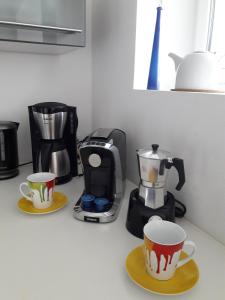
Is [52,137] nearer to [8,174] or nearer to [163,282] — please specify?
[8,174]

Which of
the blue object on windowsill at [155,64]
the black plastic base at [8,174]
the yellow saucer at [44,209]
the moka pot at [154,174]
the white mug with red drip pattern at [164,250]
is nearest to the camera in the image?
the white mug with red drip pattern at [164,250]

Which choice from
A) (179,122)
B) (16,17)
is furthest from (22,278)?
(16,17)

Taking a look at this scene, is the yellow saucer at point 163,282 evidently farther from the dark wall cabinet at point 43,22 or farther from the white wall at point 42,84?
the white wall at point 42,84

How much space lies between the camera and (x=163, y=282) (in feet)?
1.63

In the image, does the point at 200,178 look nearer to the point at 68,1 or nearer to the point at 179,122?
the point at 179,122

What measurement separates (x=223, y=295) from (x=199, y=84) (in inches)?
20.2

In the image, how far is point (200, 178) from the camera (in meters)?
0.68

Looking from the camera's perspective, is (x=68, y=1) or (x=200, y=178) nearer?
(x=200, y=178)

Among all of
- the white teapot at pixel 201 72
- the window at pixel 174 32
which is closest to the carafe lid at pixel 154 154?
the white teapot at pixel 201 72

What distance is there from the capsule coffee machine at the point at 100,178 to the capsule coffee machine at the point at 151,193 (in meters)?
0.09

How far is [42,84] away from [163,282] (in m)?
0.93

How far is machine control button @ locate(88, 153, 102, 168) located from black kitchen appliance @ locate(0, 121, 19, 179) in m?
0.38

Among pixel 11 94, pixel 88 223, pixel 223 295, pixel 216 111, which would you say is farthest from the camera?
pixel 11 94

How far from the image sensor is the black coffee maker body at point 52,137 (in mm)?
926
